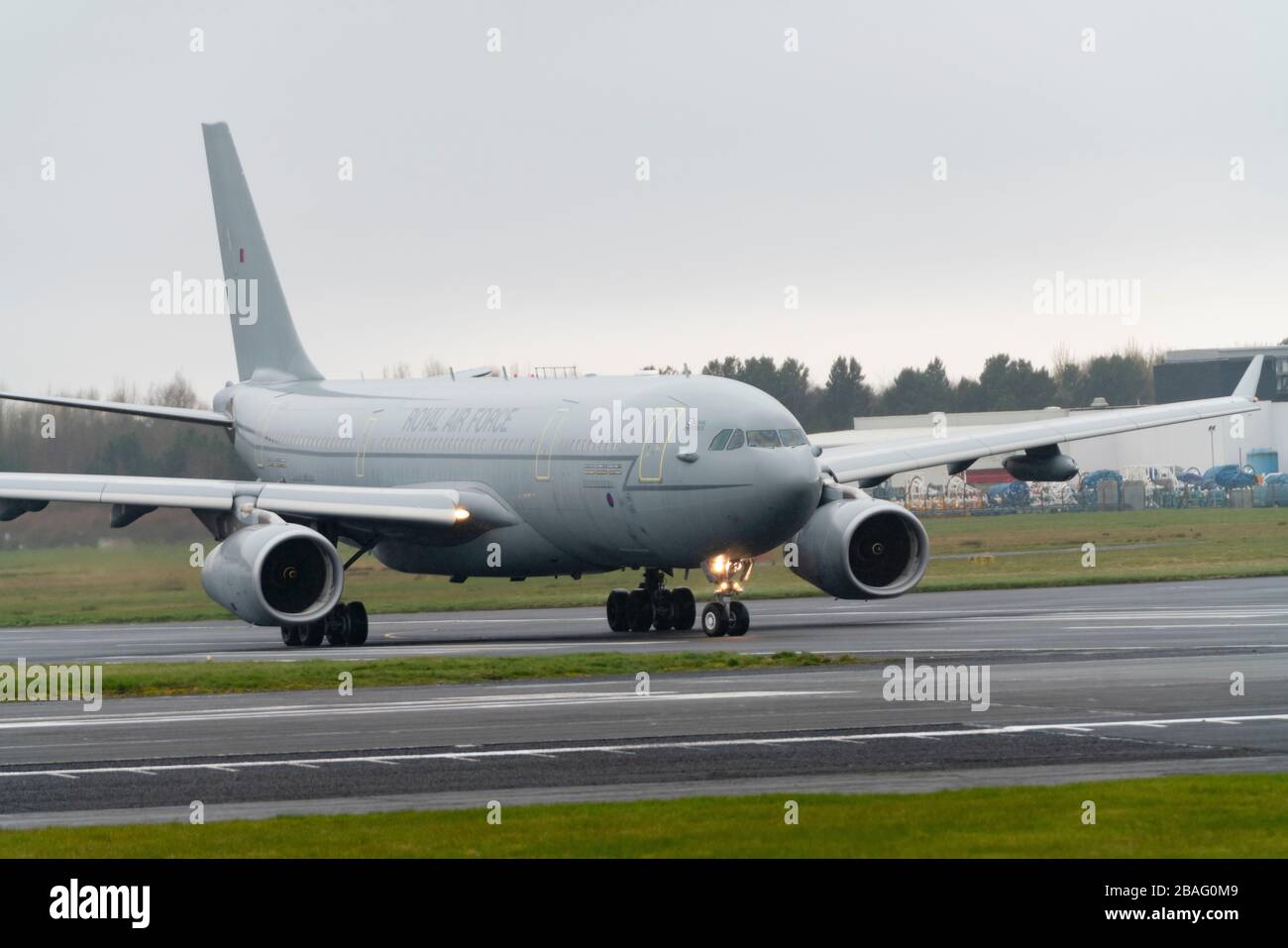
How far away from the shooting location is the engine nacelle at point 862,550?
37.2m

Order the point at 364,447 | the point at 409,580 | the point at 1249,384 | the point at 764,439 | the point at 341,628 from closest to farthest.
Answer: the point at 764,439
the point at 341,628
the point at 364,447
the point at 1249,384
the point at 409,580

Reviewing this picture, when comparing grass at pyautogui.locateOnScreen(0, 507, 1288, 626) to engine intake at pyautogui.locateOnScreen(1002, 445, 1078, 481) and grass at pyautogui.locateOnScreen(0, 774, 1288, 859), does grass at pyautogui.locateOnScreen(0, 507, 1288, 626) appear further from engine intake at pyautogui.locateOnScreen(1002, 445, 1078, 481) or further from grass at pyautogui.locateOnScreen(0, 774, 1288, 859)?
grass at pyautogui.locateOnScreen(0, 774, 1288, 859)

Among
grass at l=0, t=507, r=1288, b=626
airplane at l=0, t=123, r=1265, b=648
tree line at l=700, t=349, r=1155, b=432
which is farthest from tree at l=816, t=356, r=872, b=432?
airplane at l=0, t=123, r=1265, b=648

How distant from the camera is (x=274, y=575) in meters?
36.7

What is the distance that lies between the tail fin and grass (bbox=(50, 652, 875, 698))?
2057cm

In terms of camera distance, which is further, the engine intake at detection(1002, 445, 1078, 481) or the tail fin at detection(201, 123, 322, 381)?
the tail fin at detection(201, 123, 322, 381)

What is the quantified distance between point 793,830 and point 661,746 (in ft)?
17.6

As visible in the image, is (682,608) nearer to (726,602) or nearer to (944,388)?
(726,602)

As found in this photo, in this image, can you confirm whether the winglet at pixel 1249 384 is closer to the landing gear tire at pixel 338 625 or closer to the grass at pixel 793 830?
the landing gear tire at pixel 338 625

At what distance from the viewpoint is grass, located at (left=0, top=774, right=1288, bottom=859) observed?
14.1 meters

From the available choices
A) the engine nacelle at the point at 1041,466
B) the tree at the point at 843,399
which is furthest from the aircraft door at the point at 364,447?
the tree at the point at 843,399

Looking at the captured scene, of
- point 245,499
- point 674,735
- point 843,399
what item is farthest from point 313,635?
point 843,399

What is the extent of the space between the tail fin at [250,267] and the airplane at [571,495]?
534 cm
